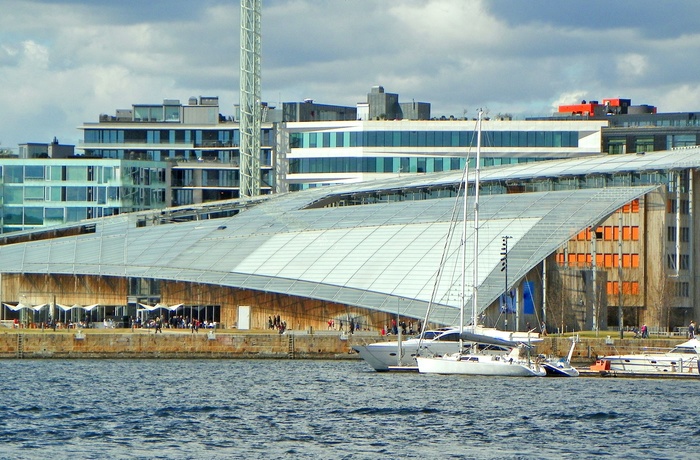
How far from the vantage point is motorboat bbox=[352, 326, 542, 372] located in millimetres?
97438

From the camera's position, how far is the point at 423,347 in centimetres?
9831

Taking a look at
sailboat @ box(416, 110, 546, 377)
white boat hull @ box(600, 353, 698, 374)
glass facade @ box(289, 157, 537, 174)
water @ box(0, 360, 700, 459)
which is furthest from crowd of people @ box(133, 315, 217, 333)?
glass facade @ box(289, 157, 537, 174)

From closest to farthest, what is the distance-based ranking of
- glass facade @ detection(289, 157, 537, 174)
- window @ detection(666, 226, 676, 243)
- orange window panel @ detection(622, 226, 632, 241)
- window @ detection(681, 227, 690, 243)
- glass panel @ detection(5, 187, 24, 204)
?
orange window panel @ detection(622, 226, 632, 241), window @ detection(666, 226, 676, 243), window @ detection(681, 227, 690, 243), glass facade @ detection(289, 157, 537, 174), glass panel @ detection(5, 187, 24, 204)

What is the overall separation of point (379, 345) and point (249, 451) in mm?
32425

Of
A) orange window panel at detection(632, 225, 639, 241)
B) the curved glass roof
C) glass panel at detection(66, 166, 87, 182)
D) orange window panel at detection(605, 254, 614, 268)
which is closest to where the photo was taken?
the curved glass roof

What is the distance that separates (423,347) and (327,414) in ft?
66.1

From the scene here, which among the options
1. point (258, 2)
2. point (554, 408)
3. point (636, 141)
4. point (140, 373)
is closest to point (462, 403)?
point (554, 408)

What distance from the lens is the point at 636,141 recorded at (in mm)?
186000

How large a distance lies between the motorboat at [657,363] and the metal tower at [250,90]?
7703cm

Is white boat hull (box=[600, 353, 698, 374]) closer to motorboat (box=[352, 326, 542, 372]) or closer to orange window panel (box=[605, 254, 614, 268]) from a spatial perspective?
motorboat (box=[352, 326, 542, 372])

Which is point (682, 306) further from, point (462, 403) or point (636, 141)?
point (636, 141)

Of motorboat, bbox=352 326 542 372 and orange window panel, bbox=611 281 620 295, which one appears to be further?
orange window panel, bbox=611 281 620 295

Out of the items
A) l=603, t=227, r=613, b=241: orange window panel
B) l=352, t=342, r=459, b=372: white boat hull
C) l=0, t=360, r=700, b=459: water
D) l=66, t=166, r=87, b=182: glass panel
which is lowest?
l=0, t=360, r=700, b=459: water

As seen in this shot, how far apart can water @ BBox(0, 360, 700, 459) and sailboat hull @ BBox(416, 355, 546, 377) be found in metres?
0.74
